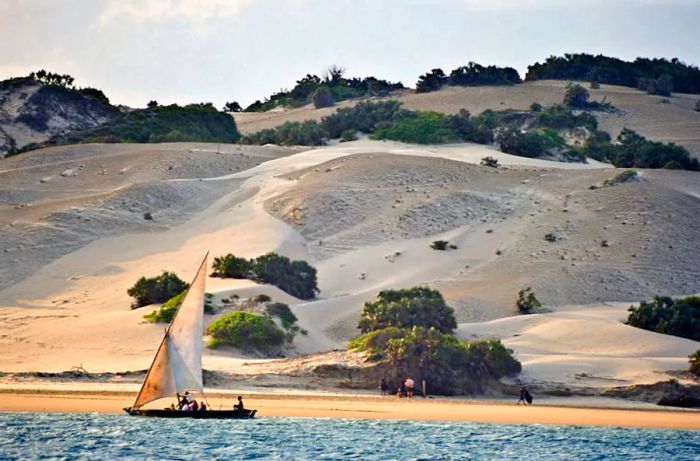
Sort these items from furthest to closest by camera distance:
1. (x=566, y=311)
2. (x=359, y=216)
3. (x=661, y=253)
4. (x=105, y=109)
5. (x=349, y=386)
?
(x=105, y=109) → (x=359, y=216) → (x=661, y=253) → (x=566, y=311) → (x=349, y=386)

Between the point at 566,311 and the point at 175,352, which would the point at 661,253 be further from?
the point at 175,352

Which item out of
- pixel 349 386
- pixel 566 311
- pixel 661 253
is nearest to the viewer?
pixel 349 386

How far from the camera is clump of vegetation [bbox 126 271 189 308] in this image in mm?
51594

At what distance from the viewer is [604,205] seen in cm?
6806

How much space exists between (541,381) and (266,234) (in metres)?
23.6

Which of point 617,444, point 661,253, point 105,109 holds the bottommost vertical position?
point 617,444

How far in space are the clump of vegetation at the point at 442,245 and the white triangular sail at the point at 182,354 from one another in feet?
99.0

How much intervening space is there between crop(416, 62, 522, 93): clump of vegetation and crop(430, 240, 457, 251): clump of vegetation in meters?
53.7

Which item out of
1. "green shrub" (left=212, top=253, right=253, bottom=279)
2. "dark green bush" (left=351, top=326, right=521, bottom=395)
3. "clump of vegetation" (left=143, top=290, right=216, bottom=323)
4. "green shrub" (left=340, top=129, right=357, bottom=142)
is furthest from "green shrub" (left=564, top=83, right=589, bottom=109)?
"dark green bush" (left=351, top=326, right=521, bottom=395)

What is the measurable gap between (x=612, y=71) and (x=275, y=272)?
7772 centimetres

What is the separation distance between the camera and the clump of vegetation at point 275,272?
2163 inches

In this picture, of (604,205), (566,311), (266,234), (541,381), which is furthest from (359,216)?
(541,381)

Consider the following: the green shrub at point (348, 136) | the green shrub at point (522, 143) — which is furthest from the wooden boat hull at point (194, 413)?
the green shrub at point (348, 136)

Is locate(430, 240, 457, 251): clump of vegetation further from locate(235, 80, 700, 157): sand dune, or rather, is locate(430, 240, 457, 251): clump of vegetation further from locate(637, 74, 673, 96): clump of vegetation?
locate(637, 74, 673, 96): clump of vegetation
